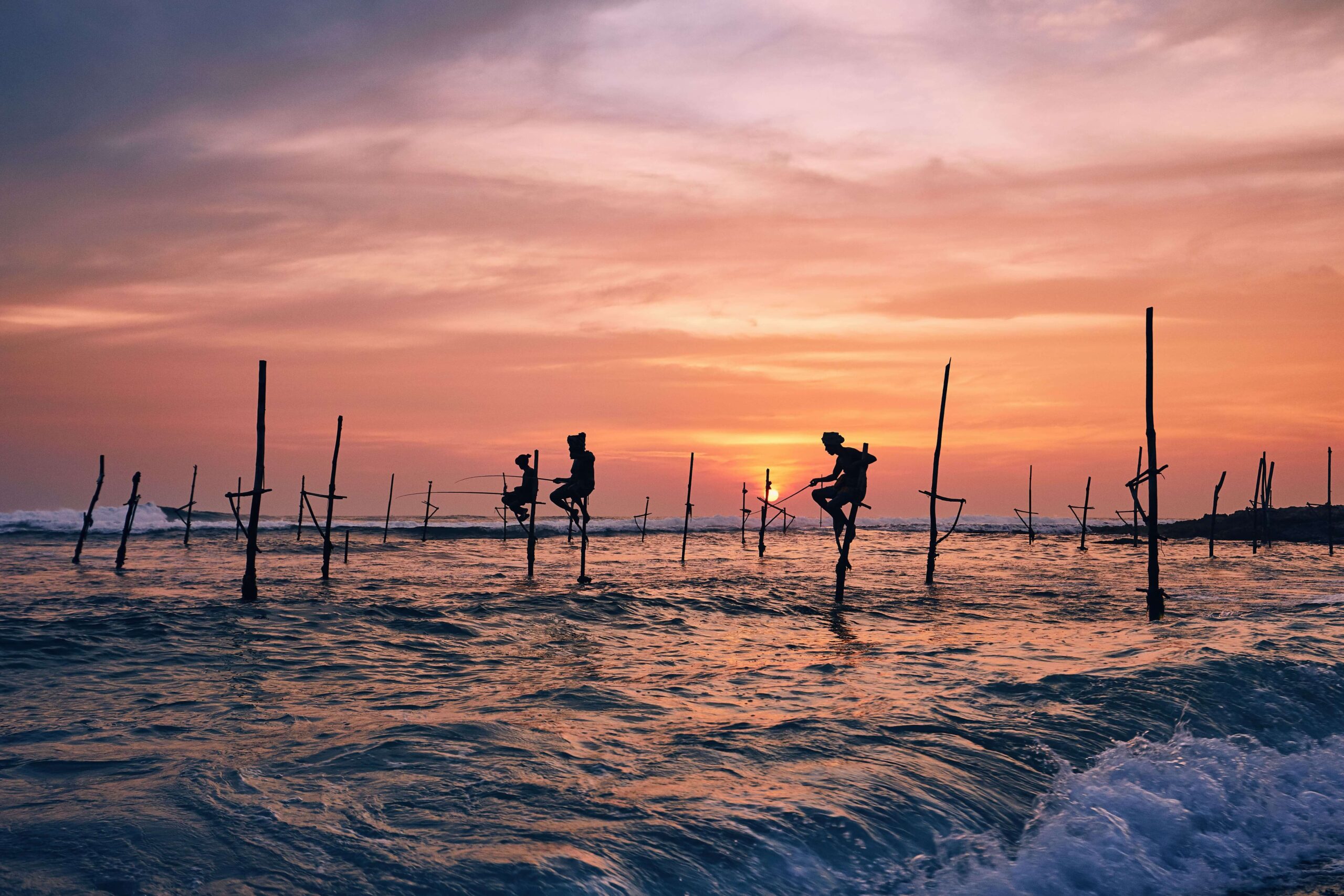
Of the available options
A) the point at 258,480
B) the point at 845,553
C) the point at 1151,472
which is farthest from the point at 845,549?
the point at 258,480

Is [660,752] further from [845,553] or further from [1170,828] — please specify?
[845,553]

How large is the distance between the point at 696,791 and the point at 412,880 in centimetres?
231

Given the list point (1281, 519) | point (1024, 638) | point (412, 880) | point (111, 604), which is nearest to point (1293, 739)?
point (1024, 638)

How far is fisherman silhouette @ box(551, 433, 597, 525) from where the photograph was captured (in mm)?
24109

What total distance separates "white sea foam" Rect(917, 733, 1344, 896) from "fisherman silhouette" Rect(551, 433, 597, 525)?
57.3ft

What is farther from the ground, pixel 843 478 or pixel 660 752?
pixel 843 478

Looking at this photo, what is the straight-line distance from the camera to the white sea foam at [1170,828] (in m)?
5.84

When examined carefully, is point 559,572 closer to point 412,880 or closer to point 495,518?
point 412,880

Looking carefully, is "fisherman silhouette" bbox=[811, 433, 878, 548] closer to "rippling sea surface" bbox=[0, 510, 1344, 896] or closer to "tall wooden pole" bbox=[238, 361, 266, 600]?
"rippling sea surface" bbox=[0, 510, 1344, 896]

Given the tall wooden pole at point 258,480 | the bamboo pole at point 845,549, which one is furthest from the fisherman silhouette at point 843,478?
the tall wooden pole at point 258,480

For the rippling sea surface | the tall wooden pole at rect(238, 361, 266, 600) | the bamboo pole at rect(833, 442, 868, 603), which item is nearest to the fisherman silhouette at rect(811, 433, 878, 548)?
the bamboo pole at rect(833, 442, 868, 603)

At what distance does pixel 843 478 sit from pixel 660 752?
14552mm

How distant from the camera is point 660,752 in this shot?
7.69 m

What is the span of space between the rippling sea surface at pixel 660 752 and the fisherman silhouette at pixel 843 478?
16.1 ft
